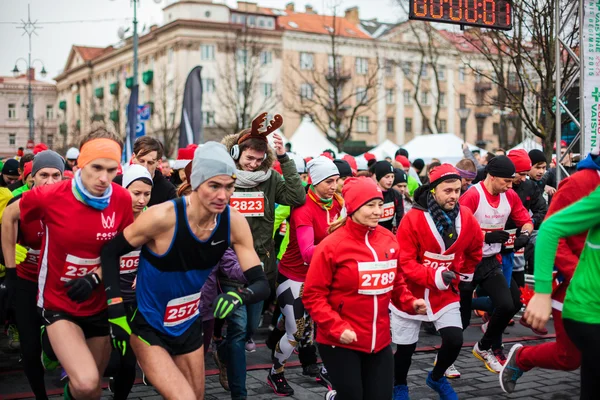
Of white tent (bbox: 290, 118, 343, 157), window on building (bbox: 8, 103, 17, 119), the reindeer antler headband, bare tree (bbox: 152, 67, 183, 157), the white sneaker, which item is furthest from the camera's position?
window on building (bbox: 8, 103, 17, 119)

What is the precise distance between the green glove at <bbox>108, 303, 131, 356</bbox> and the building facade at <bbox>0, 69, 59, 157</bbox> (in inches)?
3816

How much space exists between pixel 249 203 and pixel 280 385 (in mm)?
1694

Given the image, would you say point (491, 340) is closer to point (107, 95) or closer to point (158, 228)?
point (158, 228)

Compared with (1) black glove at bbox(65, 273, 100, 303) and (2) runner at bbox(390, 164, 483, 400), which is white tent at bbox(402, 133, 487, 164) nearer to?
(2) runner at bbox(390, 164, 483, 400)

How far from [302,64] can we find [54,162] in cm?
6603

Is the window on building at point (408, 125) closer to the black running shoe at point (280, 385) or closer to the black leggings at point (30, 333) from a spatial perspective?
the black running shoe at point (280, 385)

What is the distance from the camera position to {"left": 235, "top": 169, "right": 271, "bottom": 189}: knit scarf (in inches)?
269

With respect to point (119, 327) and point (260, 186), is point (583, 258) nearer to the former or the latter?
point (119, 327)

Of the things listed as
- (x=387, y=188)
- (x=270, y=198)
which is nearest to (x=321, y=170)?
(x=270, y=198)

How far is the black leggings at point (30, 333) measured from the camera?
5785 millimetres

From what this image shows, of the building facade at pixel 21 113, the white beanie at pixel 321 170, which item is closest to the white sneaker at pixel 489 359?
the white beanie at pixel 321 170

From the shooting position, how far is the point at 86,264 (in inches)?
203

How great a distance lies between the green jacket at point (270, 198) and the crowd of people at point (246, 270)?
14mm

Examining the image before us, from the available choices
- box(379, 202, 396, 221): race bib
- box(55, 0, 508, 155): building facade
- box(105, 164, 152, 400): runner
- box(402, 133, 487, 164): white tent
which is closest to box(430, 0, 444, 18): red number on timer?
box(379, 202, 396, 221): race bib
